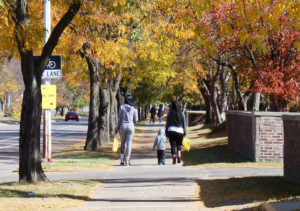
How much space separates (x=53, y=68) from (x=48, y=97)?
994 millimetres

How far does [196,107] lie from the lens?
261 ft

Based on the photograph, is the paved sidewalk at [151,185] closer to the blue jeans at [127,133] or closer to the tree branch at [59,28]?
the blue jeans at [127,133]

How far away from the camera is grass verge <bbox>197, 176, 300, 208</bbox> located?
898 cm

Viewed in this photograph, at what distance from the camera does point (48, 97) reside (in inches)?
696

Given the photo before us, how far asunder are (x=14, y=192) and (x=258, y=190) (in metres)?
4.13

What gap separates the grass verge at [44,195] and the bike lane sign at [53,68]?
5.82m

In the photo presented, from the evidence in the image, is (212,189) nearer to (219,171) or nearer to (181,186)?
(181,186)

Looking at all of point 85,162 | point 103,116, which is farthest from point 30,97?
point 103,116

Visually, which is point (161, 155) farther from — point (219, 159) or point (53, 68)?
point (53, 68)

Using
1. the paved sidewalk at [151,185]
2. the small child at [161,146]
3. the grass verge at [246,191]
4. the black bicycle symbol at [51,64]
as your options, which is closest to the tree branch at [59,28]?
the paved sidewalk at [151,185]

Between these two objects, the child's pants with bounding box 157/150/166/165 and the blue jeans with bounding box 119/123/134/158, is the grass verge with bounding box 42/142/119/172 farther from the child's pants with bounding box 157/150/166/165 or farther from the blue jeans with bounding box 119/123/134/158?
the child's pants with bounding box 157/150/166/165

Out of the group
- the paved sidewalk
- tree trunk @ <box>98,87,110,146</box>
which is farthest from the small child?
tree trunk @ <box>98,87,110,146</box>

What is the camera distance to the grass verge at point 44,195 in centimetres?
897

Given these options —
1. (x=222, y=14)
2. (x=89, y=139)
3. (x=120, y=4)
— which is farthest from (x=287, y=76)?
(x=120, y=4)
